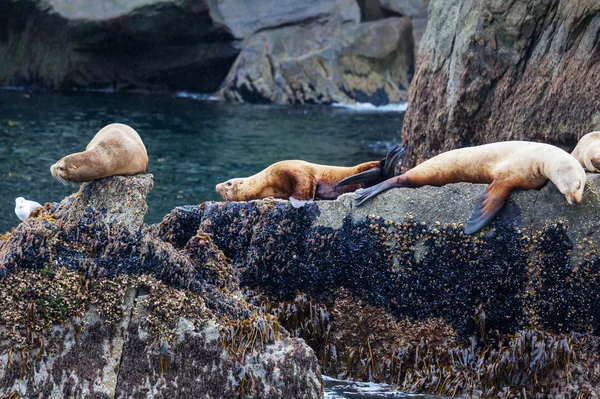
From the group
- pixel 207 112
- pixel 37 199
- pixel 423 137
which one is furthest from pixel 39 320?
pixel 207 112

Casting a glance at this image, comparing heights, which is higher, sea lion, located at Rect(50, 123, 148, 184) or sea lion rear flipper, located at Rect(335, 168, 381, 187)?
sea lion, located at Rect(50, 123, 148, 184)

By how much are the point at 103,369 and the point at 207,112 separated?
16035 millimetres

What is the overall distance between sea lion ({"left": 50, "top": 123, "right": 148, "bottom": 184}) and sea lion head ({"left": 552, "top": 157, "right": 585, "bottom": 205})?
7.97 feet

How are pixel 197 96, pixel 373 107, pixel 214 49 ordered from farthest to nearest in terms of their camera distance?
pixel 214 49
pixel 197 96
pixel 373 107

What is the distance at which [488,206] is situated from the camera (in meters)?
4.74

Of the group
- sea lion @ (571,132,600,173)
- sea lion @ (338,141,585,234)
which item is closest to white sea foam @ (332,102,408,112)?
sea lion @ (571,132,600,173)

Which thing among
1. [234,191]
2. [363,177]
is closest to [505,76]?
[363,177]

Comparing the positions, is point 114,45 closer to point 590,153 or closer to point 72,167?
point 72,167

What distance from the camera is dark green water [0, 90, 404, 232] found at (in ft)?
39.2

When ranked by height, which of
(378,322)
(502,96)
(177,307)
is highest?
(502,96)

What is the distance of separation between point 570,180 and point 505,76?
3.37 m

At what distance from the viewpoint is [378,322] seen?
16.5ft

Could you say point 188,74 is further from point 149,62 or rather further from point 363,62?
point 363,62

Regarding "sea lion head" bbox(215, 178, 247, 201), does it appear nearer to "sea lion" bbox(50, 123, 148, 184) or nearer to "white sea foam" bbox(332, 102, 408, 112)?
"sea lion" bbox(50, 123, 148, 184)
